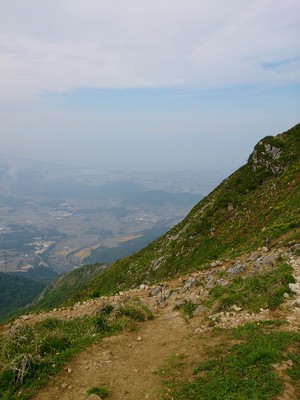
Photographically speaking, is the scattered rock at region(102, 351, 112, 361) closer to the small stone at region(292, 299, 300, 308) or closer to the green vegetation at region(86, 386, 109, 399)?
the green vegetation at region(86, 386, 109, 399)

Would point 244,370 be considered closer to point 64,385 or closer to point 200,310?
point 64,385

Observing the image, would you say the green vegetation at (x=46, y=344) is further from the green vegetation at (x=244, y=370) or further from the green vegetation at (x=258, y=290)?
the green vegetation at (x=244, y=370)

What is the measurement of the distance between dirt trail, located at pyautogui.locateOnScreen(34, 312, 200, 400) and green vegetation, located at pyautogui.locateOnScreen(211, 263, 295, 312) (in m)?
2.33

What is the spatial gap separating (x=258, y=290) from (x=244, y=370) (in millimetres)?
5553

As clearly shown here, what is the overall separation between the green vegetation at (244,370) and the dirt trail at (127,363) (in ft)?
2.48

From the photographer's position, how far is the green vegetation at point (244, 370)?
8672 millimetres

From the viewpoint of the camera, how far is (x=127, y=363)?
11594mm

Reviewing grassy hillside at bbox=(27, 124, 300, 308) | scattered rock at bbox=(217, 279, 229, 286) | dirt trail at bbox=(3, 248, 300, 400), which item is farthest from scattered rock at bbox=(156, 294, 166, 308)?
grassy hillside at bbox=(27, 124, 300, 308)

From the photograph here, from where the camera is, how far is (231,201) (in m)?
37.2

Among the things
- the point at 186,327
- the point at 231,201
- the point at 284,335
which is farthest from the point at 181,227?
the point at 284,335

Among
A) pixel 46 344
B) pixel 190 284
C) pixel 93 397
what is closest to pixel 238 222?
pixel 190 284

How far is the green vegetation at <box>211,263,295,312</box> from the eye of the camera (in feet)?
44.6

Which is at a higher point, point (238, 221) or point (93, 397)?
point (238, 221)

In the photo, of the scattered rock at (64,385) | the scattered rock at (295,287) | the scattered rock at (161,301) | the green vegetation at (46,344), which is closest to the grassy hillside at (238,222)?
the scattered rock at (161,301)
